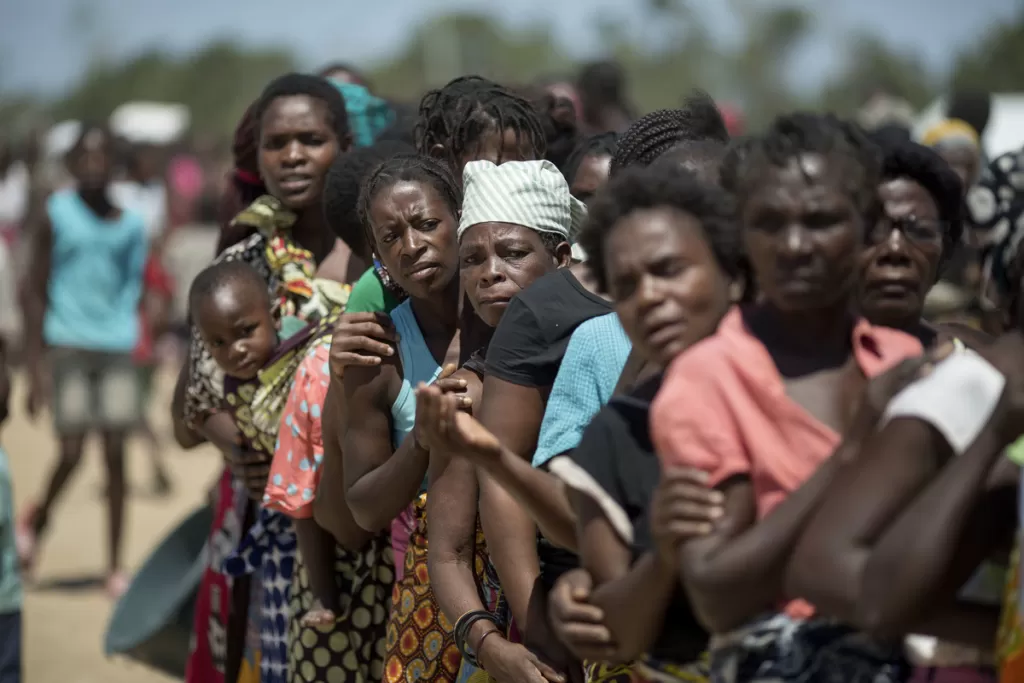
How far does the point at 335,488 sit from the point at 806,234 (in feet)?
6.45

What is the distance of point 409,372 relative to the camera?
3.63 m

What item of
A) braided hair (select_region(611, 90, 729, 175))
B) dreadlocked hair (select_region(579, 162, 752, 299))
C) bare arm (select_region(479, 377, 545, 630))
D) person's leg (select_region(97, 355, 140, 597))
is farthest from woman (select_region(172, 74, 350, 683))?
person's leg (select_region(97, 355, 140, 597))

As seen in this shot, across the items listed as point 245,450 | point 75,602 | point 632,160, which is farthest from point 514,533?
point 75,602

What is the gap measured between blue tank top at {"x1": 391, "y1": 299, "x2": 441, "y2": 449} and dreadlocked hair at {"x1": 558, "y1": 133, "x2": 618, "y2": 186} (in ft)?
2.68

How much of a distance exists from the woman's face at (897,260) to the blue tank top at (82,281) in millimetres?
7402

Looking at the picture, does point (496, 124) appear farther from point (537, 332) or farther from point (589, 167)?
point (537, 332)

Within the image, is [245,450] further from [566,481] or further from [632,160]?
[566,481]

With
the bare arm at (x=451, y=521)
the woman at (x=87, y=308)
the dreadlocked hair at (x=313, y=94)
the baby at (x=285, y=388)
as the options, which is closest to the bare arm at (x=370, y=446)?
the bare arm at (x=451, y=521)

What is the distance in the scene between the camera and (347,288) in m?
4.57

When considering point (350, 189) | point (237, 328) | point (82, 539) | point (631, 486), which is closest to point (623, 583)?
point (631, 486)

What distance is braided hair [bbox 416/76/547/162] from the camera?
12.8ft

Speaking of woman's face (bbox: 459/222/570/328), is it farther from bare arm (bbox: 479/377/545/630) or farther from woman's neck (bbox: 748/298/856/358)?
woman's neck (bbox: 748/298/856/358)

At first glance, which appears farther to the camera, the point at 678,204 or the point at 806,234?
the point at 678,204

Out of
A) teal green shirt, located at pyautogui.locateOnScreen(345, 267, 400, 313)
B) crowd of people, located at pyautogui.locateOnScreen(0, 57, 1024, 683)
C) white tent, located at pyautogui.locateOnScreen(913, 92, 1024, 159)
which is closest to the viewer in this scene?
crowd of people, located at pyautogui.locateOnScreen(0, 57, 1024, 683)
